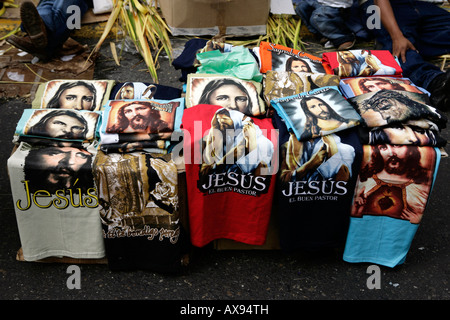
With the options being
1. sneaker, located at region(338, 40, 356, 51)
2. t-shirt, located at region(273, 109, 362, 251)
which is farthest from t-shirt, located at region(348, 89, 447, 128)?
sneaker, located at region(338, 40, 356, 51)

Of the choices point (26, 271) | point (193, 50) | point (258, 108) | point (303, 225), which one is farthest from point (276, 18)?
point (26, 271)

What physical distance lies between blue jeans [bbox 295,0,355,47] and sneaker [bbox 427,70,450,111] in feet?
2.77

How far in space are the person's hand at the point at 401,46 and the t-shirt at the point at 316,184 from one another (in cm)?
172

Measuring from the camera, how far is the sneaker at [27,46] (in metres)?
3.30

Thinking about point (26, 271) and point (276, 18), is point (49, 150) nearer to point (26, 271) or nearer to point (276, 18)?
point (26, 271)

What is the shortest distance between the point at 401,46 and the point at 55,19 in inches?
102

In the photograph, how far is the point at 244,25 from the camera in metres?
3.80

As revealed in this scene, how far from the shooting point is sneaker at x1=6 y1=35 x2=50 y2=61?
3.30m

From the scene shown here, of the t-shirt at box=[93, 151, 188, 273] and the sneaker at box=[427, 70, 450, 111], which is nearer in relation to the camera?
the t-shirt at box=[93, 151, 188, 273]

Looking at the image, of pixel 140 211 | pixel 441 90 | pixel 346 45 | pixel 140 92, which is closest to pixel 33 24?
pixel 140 92

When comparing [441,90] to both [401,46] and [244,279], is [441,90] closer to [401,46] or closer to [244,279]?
[401,46]

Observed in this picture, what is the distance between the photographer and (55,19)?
3.48 meters

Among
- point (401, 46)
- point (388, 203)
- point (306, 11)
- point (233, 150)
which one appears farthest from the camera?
point (306, 11)

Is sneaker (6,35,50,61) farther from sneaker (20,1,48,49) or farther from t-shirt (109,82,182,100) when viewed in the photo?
t-shirt (109,82,182,100)
